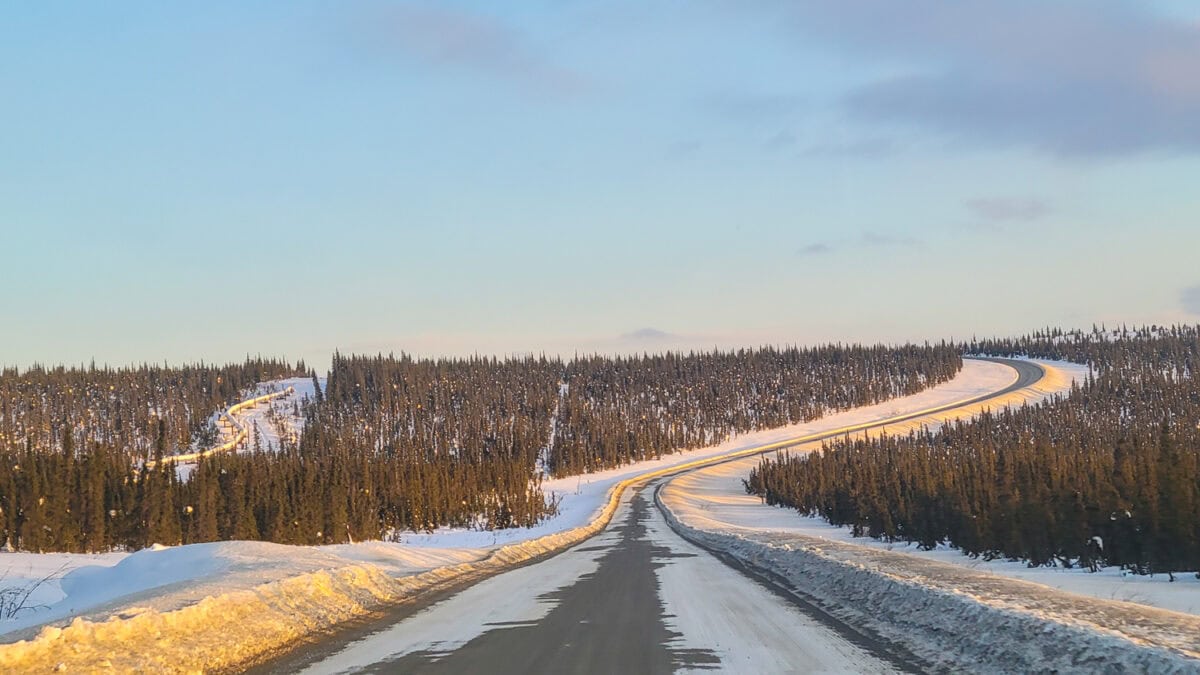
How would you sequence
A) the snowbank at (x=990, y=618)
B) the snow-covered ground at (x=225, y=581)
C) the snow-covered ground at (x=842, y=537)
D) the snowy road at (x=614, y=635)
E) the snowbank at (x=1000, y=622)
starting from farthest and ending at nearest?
1. the snow-covered ground at (x=842, y=537)
2. the snow-covered ground at (x=225, y=581)
3. the snowy road at (x=614, y=635)
4. the snowbank at (x=990, y=618)
5. the snowbank at (x=1000, y=622)

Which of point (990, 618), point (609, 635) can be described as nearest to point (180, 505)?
point (609, 635)

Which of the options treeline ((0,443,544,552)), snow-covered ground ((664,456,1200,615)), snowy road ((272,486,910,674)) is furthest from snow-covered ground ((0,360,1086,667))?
treeline ((0,443,544,552))

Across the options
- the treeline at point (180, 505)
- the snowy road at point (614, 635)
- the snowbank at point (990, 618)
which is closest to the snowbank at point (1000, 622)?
the snowbank at point (990, 618)

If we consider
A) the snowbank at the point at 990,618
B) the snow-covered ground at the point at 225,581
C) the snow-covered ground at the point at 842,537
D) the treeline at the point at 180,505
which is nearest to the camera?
the snowbank at the point at 990,618

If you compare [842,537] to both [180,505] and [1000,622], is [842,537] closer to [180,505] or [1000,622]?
[180,505]

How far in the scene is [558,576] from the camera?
1050 inches

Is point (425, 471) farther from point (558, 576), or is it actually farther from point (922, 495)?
point (558, 576)

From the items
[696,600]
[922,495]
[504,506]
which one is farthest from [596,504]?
[696,600]

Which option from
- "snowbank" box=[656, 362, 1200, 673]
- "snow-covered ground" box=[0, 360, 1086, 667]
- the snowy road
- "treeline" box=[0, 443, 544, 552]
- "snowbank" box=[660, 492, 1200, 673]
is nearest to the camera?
"snowbank" box=[660, 492, 1200, 673]

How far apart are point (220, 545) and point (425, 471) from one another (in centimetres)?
7939

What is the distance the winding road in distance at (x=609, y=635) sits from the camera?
12.1 meters

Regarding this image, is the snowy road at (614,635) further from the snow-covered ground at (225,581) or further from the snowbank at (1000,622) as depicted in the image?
the snow-covered ground at (225,581)

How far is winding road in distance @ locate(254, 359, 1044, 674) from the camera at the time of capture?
12141 millimetres

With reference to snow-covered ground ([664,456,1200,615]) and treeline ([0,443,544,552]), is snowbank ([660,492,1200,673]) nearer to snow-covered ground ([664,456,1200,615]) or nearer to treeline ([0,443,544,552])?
snow-covered ground ([664,456,1200,615])
